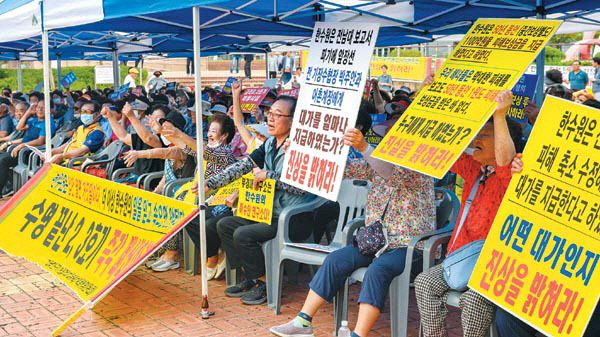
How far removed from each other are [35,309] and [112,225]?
0.87 meters

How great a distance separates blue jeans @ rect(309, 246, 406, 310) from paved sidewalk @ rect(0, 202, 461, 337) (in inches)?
20.3

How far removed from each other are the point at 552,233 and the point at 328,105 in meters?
1.96

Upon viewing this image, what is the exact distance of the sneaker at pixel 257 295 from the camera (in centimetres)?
597

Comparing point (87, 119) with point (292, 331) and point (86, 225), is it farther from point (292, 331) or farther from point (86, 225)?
point (292, 331)

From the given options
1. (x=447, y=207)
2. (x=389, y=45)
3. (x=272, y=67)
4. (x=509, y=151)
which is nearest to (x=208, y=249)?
(x=447, y=207)

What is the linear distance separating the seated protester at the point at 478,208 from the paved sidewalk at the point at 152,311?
985 mm

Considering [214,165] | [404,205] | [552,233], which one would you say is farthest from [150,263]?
[552,233]

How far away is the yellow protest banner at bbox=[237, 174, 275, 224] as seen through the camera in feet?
19.2

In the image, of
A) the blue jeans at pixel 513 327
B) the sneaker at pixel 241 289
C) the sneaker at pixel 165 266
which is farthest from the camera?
the sneaker at pixel 165 266

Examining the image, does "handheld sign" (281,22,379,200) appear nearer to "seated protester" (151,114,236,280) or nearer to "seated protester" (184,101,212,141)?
"seated protester" (151,114,236,280)

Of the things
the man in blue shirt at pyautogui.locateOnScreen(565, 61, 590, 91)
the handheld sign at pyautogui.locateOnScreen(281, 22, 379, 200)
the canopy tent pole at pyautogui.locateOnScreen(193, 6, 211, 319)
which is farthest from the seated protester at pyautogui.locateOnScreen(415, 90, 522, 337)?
the man in blue shirt at pyautogui.locateOnScreen(565, 61, 590, 91)


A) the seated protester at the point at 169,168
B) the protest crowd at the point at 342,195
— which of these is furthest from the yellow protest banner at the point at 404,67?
the seated protester at the point at 169,168

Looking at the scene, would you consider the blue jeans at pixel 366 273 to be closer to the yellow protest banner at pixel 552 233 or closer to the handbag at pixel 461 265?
the handbag at pixel 461 265

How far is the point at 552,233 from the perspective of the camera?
11.9 ft
